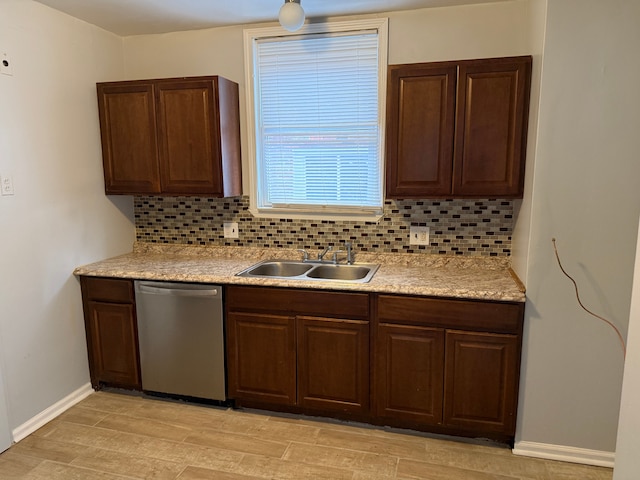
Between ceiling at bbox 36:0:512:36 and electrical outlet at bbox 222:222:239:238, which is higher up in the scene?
ceiling at bbox 36:0:512:36

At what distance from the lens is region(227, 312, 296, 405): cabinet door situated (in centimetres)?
257

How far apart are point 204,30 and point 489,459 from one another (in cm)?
318

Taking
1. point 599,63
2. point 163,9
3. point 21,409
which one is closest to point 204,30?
point 163,9

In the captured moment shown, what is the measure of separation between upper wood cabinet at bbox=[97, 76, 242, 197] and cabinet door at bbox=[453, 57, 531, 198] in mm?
1446

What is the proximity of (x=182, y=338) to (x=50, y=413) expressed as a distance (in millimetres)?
898

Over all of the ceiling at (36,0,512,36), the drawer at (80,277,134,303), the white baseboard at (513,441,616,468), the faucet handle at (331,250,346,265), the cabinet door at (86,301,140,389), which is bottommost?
the white baseboard at (513,441,616,468)

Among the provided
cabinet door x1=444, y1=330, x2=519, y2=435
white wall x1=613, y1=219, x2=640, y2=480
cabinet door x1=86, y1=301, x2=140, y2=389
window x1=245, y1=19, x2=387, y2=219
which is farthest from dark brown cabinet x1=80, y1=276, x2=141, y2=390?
white wall x1=613, y1=219, x2=640, y2=480

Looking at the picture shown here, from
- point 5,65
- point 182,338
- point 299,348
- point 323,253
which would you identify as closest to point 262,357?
point 299,348

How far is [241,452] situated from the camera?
235 centimetres

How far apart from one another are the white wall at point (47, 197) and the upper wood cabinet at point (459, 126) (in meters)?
1.98

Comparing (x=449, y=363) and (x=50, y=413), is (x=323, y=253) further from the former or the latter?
(x=50, y=413)

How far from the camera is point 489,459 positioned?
7.52 ft

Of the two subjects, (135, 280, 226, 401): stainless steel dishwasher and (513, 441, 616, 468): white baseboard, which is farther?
(135, 280, 226, 401): stainless steel dishwasher

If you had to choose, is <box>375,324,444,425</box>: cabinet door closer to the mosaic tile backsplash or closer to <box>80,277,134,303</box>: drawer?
the mosaic tile backsplash
